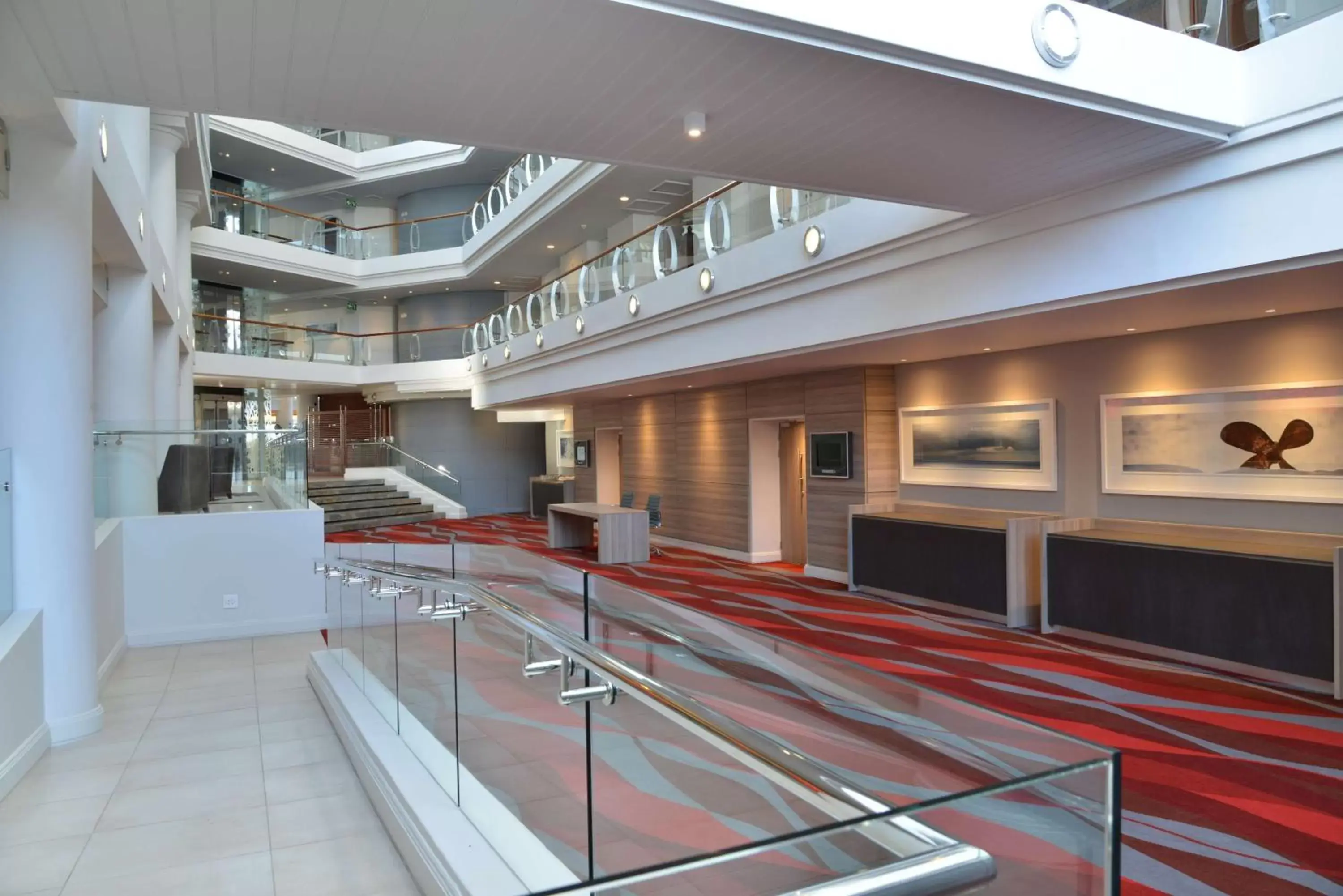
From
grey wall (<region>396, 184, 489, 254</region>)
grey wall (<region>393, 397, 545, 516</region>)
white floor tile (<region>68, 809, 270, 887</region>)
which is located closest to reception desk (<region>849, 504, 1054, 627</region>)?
white floor tile (<region>68, 809, 270, 887</region>)

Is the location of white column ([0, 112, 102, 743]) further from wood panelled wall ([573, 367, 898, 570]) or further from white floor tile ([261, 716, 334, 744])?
wood panelled wall ([573, 367, 898, 570])

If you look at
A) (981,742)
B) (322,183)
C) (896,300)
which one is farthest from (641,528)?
(322,183)

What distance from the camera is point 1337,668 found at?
5527 millimetres

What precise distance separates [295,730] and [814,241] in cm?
565

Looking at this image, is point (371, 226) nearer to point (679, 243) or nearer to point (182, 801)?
point (679, 243)

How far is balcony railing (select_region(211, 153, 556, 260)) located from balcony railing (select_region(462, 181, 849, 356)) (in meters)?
4.06

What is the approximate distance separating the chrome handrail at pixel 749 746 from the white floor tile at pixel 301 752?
234 cm

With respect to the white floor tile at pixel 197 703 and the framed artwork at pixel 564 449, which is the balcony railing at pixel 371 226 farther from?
the white floor tile at pixel 197 703

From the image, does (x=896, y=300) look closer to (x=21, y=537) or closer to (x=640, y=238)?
(x=640, y=238)

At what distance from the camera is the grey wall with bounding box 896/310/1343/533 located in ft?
21.3

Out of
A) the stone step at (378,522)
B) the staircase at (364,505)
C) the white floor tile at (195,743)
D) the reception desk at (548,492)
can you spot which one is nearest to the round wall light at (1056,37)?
the white floor tile at (195,743)

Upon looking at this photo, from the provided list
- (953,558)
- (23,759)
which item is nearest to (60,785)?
(23,759)

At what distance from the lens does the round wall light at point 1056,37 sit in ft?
13.8

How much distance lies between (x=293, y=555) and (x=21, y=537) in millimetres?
3781
